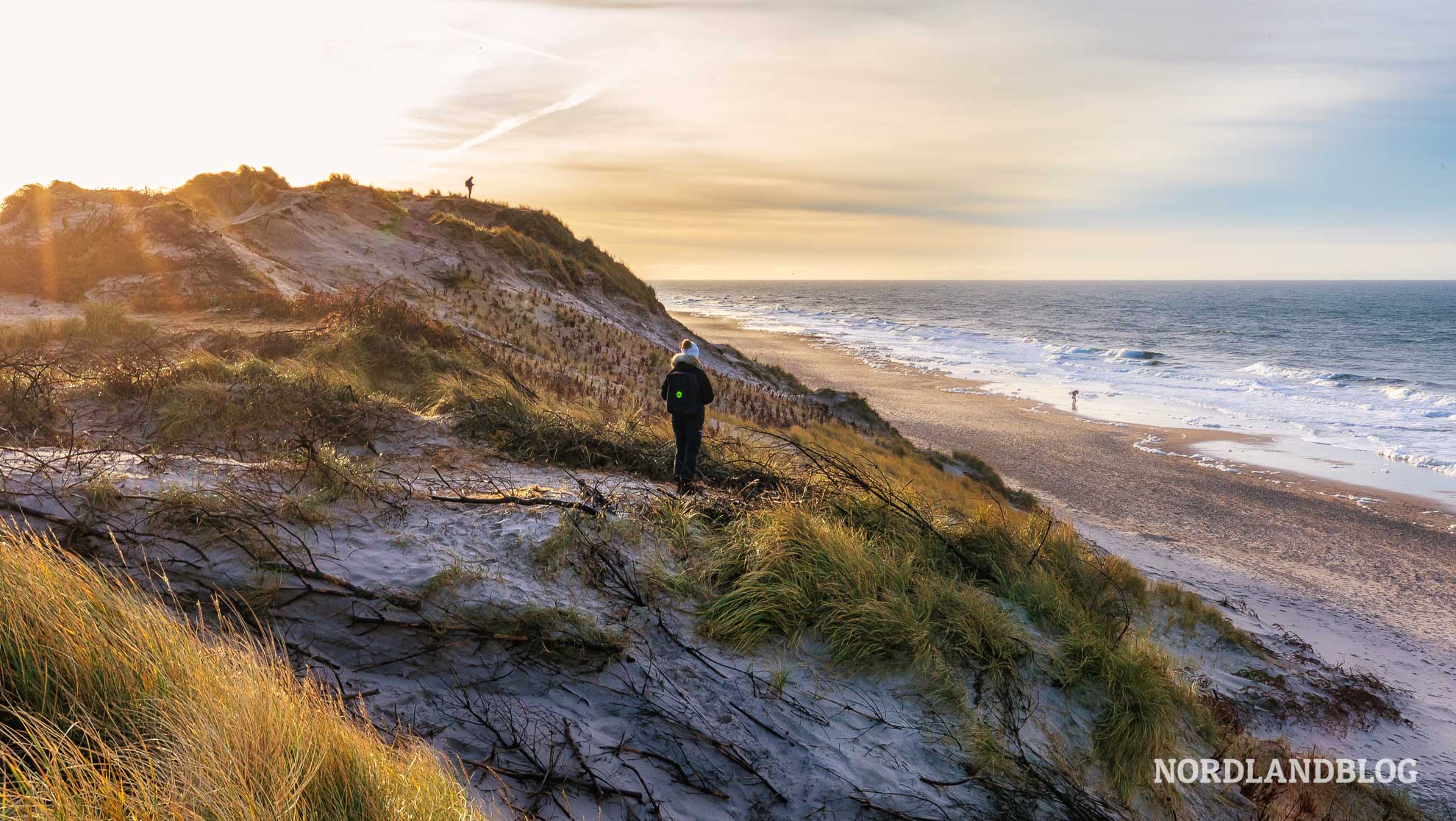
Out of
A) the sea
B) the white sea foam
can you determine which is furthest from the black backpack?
the white sea foam

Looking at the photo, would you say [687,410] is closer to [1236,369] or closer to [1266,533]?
[1266,533]

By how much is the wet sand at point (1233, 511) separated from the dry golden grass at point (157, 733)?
14533 millimetres

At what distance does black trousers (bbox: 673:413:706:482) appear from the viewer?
7.84m

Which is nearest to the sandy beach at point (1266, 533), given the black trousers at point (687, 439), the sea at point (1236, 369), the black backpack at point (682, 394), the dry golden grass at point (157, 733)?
the sea at point (1236, 369)

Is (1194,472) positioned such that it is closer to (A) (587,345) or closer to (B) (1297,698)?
(B) (1297,698)

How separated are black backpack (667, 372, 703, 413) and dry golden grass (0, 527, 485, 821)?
513cm

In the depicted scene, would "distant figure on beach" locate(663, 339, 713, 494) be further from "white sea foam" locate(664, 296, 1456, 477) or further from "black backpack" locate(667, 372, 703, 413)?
"white sea foam" locate(664, 296, 1456, 477)

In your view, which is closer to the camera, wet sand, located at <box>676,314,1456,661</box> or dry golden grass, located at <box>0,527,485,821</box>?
dry golden grass, located at <box>0,527,485,821</box>

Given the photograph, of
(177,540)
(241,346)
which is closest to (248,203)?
(241,346)

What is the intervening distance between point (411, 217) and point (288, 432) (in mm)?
24065

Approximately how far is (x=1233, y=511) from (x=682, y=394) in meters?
17.3

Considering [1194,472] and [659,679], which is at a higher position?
[659,679]

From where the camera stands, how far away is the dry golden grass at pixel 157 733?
1.98 m

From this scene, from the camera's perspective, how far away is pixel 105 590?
2975 mm
